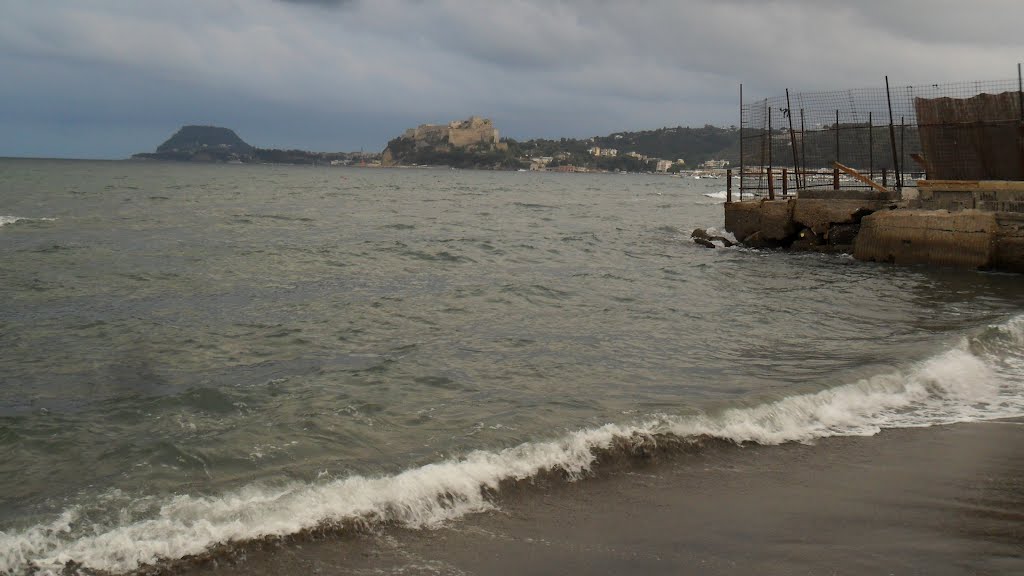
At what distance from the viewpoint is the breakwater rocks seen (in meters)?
17.2

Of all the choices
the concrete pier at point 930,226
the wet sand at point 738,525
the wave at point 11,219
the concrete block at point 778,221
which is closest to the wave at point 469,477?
the wet sand at point 738,525

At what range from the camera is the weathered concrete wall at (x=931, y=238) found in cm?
1733

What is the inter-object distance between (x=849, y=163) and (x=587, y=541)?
29.3m

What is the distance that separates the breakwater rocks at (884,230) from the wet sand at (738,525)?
1220 cm

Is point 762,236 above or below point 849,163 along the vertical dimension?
below

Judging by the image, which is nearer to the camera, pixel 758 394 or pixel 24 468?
Answer: pixel 24 468

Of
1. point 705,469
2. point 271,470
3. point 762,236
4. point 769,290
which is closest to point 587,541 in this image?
Result: point 705,469

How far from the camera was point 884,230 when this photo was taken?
63.6ft

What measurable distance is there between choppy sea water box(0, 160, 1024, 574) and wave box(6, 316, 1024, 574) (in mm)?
22

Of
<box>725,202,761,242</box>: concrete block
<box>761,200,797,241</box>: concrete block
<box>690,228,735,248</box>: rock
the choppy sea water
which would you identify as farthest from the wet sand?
<box>690,228,735,248</box>: rock

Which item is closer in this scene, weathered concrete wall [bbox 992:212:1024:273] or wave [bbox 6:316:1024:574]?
wave [bbox 6:316:1024:574]

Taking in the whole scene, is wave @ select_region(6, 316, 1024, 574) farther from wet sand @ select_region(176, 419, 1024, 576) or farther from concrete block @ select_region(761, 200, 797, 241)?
concrete block @ select_region(761, 200, 797, 241)

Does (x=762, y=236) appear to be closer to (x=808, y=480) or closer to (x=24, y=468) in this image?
(x=808, y=480)

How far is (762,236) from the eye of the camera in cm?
2433
